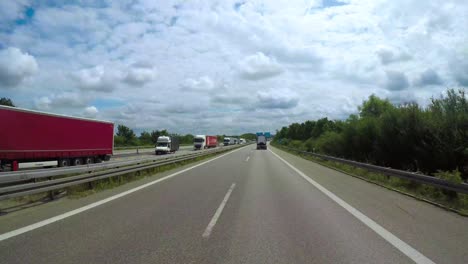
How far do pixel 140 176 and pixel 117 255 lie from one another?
497 inches

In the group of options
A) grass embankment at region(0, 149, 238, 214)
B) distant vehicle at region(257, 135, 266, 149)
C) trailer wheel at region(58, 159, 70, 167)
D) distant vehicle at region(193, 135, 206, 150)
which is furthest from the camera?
distant vehicle at region(257, 135, 266, 149)

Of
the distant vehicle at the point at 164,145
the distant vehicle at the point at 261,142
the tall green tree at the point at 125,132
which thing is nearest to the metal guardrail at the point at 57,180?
the distant vehicle at the point at 164,145

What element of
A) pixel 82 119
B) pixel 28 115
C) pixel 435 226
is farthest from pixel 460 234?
pixel 82 119

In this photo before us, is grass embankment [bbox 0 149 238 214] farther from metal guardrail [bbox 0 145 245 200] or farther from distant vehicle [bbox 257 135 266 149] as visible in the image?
distant vehicle [bbox 257 135 266 149]

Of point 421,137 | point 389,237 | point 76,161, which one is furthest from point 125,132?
point 389,237

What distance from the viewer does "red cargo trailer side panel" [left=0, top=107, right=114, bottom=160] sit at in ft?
63.9

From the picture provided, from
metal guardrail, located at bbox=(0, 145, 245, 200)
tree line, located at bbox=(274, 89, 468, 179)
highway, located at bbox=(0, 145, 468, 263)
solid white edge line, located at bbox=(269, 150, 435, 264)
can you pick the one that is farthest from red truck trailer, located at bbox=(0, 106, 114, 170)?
tree line, located at bbox=(274, 89, 468, 179)

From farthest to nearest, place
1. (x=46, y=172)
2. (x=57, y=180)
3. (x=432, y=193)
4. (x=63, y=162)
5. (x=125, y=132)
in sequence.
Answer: (x=125, y=132) < (x=63, y=162) < (x=432, y=193) < (x=46, y=172) < (x=57, y=180)

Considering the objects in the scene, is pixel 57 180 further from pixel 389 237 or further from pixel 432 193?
pixel 432 193

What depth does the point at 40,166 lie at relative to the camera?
72.4 feet

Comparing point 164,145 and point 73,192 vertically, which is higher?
point 164,145

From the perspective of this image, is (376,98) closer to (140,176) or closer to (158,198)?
(140,176)

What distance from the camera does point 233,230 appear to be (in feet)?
22.7

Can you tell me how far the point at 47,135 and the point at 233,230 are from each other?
19186 millimetres
